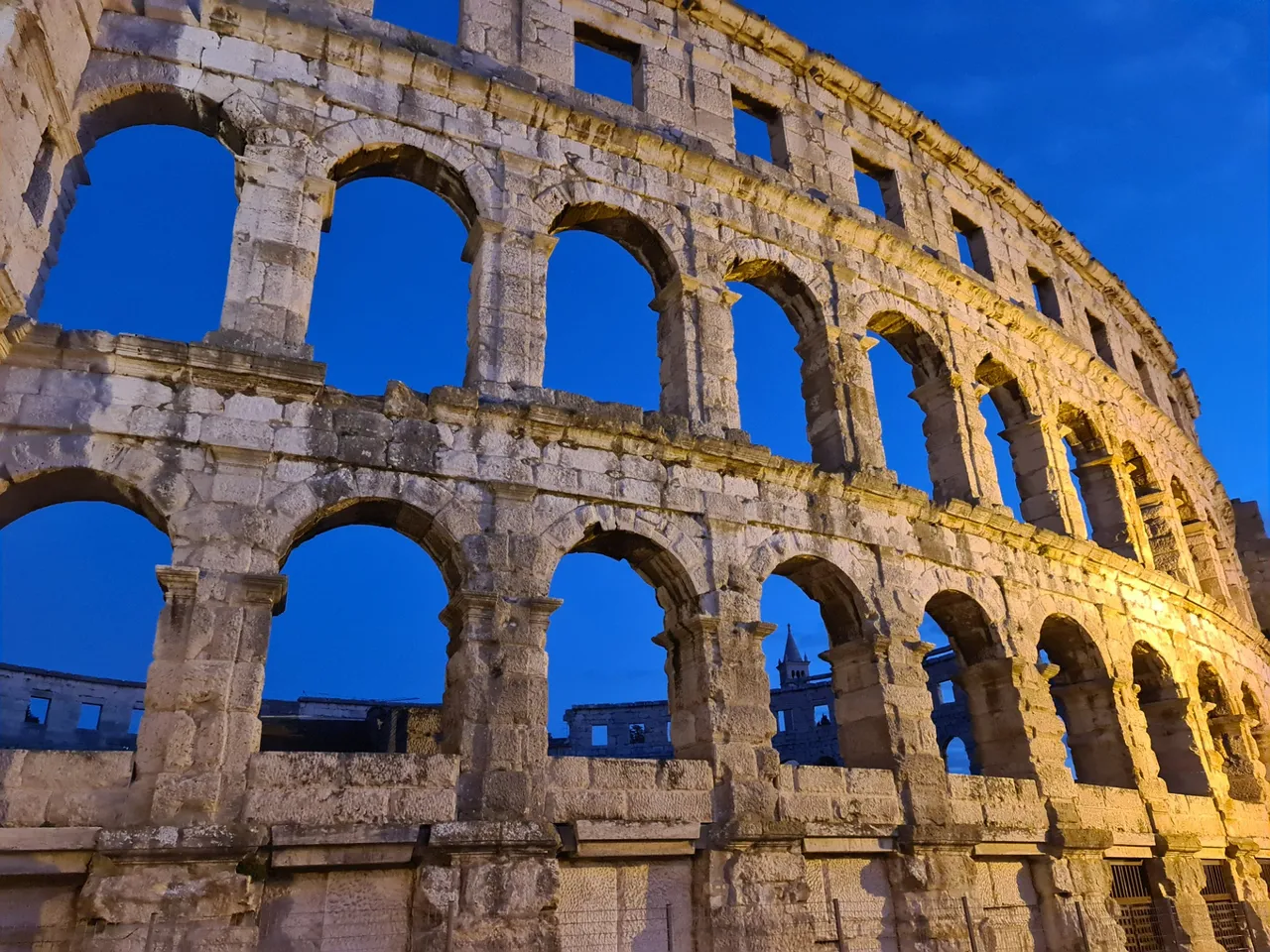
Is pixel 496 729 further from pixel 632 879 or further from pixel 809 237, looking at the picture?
pixel 809 237

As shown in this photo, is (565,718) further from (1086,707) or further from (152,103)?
(152,103)

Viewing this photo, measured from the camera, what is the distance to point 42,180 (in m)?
7.14

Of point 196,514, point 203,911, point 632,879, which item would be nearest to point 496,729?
point 632,879

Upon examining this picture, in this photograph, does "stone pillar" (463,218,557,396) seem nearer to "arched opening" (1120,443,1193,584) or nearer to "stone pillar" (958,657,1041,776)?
"stone pillar" (958,657,1041,776)

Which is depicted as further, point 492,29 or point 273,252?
point 492,29

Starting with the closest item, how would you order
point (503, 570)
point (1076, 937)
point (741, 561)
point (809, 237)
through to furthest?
point (503, 570) < point (741, 561) < point (1076, 937) < point (809, 237)

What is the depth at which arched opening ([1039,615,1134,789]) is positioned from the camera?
1095 centimetres

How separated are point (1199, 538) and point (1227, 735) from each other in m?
4.16

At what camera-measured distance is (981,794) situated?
8.97 meters

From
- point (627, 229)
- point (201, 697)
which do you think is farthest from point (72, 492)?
point (627, 229)

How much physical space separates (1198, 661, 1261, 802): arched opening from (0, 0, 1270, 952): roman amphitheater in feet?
2.08

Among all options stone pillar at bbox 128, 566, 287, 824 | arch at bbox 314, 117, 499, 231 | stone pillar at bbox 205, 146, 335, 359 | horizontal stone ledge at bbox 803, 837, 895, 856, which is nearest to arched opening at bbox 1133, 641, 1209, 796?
horizontal stone ledge at bbox 803, 837, 895, 856

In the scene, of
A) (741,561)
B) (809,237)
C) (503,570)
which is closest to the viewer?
(503,570)

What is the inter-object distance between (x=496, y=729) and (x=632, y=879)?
1.61 meters
